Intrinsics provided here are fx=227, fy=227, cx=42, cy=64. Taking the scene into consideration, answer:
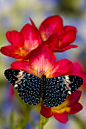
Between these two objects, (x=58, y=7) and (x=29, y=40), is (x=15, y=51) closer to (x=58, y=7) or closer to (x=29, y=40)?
(x=29, y=40)

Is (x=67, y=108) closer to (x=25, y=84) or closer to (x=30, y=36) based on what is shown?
(x=25, y=84)

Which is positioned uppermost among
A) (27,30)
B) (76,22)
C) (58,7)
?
(27,30)

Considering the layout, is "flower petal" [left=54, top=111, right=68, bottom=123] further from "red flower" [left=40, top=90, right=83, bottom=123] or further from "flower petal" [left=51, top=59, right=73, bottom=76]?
"flower petal" [left=51, top=59, right=73, bottom=76]

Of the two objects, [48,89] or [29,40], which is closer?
[48,89]

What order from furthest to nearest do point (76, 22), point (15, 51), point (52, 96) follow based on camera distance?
point (76, 22), point (15, 51), point (52, 96)

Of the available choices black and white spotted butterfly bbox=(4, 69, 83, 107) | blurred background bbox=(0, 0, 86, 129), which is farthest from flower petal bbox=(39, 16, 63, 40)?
blurred background bbox=(0, 0, 86, 129)

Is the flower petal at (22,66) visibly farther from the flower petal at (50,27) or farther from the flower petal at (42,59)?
the flower petal at (50,27)

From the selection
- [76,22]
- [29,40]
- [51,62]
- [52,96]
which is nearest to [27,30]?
[29,40]

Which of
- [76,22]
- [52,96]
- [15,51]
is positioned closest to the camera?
[52,96]
